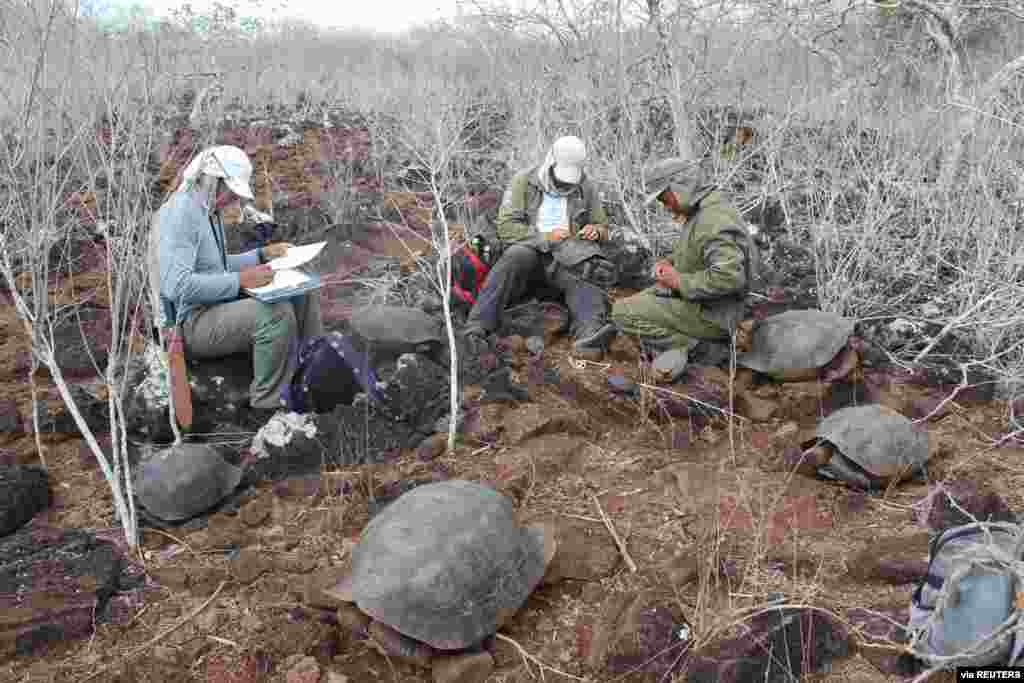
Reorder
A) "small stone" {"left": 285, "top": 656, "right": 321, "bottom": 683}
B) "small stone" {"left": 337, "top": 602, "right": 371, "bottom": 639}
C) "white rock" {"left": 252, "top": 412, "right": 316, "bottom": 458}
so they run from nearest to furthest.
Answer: "small stone" {"left": 285, "top": 656, "right": 321, "bottom": 683} < "small stone" {"left": 337, "top": 602, "right": 371, "bottom": 639} < "white rock" {"left": 252, "top": 412, "right": 316, "bottom": 458}

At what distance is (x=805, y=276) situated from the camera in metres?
5.21

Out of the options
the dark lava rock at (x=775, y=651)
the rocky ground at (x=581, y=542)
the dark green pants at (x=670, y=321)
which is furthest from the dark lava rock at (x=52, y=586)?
the dark green pants at (x=670, y=321)

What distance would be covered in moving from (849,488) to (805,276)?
243 centimetres

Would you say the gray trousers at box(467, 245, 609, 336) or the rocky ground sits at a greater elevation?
the gray trousers at box(467, 245, 609, 336)

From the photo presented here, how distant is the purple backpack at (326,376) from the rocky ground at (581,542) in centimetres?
18

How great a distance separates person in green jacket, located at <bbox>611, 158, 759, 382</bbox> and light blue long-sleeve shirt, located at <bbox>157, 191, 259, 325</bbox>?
2.04 meters

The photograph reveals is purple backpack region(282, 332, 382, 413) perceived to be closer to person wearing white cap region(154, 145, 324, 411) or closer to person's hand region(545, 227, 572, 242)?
person wearing white cap region(154, 145, 324, 411)

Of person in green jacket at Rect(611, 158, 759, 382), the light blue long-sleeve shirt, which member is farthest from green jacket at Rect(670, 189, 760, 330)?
the light blue long-sleeve shirt

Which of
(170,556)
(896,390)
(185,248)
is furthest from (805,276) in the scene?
(170,556)

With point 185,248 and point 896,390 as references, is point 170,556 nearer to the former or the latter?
point 185,248

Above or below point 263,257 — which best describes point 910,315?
below

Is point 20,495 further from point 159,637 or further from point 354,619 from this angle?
point 354,619

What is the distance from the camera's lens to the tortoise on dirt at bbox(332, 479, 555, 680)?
2.17 meters

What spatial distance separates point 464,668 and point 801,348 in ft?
7.77
